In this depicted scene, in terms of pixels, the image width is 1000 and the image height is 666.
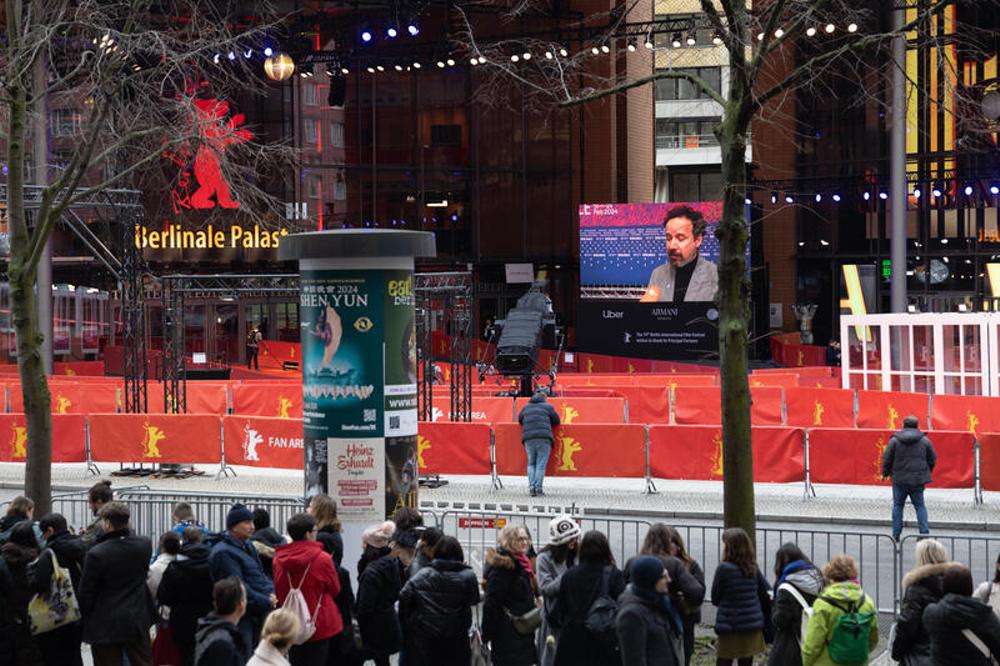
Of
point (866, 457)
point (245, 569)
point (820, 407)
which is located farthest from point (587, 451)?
point (245, 569)

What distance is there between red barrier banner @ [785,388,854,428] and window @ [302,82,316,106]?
32.2 m

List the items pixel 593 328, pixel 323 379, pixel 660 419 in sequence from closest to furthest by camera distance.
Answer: pixel 323 379 → pixel 660 419 → pixel 593 328

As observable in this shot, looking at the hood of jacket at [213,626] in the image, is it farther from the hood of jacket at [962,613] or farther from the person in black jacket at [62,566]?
the hood of jacket at [962,613]

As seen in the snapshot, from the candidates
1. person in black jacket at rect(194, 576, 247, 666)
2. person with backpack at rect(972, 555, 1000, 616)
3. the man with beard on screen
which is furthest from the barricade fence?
the man with beard on screen

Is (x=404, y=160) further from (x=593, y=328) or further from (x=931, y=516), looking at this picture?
(x=931, y=516)

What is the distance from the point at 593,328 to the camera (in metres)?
48.8

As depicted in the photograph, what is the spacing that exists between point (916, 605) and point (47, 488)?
386 inches

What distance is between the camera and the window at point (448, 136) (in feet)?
195

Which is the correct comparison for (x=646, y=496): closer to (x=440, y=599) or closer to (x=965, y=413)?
(x=965, y=413)

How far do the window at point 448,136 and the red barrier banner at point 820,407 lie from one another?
105 ft

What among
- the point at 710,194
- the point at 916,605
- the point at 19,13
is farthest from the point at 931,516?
the point at 710,194

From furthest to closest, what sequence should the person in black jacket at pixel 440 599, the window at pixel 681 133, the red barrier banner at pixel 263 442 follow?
the window at pixel 681 133 → the red barrier banner at pixel 263 442 → the person in black jacket at pixel 440 599

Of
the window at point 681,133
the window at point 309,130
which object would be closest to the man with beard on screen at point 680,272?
the window at point 309,130

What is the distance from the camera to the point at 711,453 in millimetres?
22219
